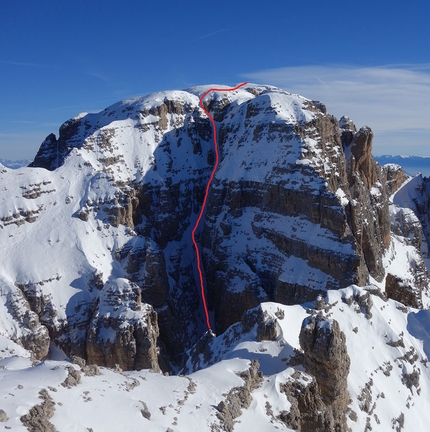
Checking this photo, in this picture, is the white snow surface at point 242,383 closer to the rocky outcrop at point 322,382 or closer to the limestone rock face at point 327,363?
the rocky outcrop at point 322,382

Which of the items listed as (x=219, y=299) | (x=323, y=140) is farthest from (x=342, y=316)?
(x=323, y=140)

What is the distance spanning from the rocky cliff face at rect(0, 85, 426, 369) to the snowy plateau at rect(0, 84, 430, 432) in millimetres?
324

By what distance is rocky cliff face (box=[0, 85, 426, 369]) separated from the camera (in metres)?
73.4

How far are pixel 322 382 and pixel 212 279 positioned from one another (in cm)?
5226

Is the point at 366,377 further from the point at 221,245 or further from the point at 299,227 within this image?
the point at 221,245

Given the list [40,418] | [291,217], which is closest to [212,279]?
[291,217]

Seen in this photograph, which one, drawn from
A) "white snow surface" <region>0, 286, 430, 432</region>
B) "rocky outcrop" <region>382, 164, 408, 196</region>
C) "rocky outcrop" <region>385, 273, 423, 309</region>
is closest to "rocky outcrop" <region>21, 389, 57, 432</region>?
"white snow surface" <region>0, 286, 430, 432</region>

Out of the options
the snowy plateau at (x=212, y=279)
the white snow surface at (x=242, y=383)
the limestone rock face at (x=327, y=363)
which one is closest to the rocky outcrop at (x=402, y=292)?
the snowy plateau at (x=212, y=279)

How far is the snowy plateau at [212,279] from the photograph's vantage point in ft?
110

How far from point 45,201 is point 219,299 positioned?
1506 inches

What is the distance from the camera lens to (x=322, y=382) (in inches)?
1645

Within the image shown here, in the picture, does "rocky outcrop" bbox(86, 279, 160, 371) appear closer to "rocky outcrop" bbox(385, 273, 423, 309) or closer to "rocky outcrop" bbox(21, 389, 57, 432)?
"rocky outcrop" bbox(21, 389, 57, 432)

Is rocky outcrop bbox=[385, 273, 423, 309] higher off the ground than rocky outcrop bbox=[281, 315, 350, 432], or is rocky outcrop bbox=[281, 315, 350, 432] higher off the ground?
rocky outcrop bbox=[281, 315, 350, 432]

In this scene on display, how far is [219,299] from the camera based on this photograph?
8875 centimetres
